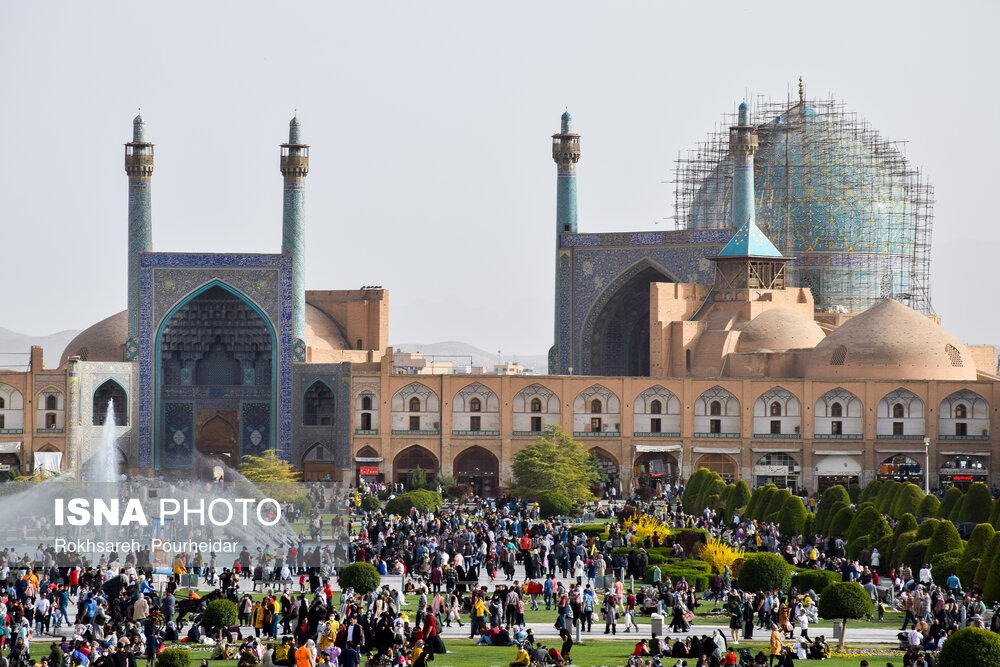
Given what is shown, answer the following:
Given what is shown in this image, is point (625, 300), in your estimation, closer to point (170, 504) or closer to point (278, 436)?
point (278, 436)

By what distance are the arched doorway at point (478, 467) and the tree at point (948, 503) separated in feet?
51.3

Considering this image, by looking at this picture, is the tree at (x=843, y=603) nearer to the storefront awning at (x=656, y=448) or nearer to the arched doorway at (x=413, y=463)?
the storefront awning at (x=656, y=448)

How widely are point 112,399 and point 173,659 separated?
104 feet

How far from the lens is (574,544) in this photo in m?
30.2

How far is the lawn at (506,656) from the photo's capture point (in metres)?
20.6

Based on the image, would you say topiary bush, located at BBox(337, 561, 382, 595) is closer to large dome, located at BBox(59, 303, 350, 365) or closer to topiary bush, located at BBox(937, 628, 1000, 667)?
topiary bush, located at BBox(937, 628, 1000, 667)

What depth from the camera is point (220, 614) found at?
21.9m

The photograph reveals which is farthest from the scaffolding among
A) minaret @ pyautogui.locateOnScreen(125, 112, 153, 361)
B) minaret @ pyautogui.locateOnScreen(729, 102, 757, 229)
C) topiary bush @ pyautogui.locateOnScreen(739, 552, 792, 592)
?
topiary bush @ pyautogui.locateOnScreen(739, 552, 792, 592)

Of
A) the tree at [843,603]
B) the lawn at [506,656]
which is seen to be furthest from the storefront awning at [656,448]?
the lawn at [506,656]

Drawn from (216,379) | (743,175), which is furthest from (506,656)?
(743,175)

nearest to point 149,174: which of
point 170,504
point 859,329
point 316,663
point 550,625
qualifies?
point 859,329

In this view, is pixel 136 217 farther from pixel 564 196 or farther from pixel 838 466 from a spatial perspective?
pixel 838 466

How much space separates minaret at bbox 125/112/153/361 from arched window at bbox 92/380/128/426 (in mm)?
958

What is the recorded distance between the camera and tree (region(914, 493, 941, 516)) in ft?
112
